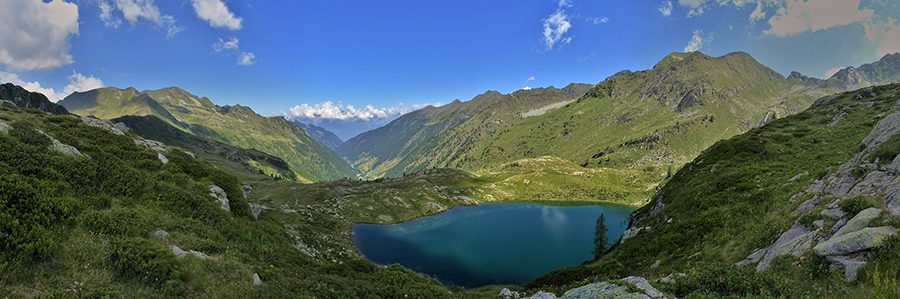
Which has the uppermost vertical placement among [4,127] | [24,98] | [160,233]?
[24,98]

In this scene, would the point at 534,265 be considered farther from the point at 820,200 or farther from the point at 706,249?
the point at 820,200

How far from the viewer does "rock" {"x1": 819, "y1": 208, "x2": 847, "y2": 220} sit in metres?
14.2

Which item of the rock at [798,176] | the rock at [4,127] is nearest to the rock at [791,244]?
the rock at [798,176]

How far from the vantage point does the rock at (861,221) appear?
11492mm

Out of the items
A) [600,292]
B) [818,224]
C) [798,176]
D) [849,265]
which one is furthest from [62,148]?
[798,176]

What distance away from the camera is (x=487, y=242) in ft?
283

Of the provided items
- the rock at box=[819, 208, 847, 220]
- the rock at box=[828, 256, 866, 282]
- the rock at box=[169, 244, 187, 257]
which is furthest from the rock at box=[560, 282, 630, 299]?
the rock at box=[169, 244, 187, 257]

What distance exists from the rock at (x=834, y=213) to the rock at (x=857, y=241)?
5.13 meters

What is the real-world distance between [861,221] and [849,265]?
417cm

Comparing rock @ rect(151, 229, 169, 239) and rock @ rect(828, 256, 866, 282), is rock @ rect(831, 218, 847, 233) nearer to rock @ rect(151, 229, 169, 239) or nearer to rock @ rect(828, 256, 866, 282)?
rock @ rect(828, 256, 866, 282)

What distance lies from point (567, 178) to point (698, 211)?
5941 inches

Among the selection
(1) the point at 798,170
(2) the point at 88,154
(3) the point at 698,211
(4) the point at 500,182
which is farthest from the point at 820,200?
(4) the point at 500,182

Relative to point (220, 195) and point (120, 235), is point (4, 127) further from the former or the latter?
point (120, 235)

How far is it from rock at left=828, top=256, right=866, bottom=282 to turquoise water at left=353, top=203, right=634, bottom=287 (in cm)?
5506
